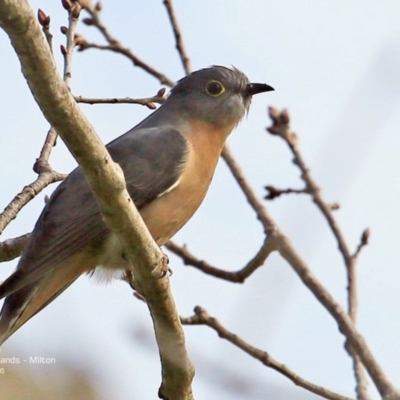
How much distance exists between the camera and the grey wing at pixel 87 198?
5.84 meters

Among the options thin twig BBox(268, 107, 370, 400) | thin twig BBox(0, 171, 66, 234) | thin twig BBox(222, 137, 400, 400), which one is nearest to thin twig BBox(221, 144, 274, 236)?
thin twig BBox(222, 137, 400, 400)

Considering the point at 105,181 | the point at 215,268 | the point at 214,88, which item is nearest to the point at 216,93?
the point at 214,88

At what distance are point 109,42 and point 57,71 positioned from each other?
3575 millimetres

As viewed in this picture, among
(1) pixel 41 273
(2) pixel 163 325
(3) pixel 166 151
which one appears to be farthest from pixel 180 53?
(2) pixel 163 325

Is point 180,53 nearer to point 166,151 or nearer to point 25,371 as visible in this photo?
point 166,151

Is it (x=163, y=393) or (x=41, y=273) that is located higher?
(x=41, y=273)

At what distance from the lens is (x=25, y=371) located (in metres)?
3.67

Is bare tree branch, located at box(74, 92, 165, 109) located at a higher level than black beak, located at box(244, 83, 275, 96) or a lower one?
lower

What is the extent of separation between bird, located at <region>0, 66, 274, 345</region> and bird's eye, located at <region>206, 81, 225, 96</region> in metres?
0.12

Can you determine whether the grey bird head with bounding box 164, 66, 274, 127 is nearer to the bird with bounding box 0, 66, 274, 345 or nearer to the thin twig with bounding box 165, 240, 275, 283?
the bird with bounding box 0, 66, 274, 345

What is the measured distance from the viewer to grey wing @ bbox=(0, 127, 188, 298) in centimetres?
584

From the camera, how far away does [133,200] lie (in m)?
6.32

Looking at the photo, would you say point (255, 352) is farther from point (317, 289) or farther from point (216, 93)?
point (216, 93)

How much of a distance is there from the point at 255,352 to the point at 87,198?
5.59 feet
